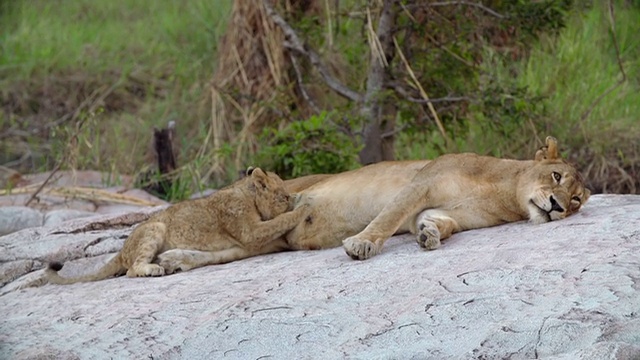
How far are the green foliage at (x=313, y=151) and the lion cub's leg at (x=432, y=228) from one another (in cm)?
281

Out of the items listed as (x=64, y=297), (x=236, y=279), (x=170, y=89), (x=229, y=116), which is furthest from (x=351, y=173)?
(x=170, y=89)

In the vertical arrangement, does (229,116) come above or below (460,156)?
below

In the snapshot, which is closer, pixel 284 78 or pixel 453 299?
pixel 453 299

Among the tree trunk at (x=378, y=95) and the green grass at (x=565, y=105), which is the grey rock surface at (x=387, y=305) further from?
the green grass at (x=565, y=105)

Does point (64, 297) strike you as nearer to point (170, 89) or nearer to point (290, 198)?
point (290, 198)

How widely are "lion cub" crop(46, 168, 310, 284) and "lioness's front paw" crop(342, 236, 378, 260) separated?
69cm

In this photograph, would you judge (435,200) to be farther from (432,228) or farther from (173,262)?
(173,262)

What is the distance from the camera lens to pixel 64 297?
228 inches

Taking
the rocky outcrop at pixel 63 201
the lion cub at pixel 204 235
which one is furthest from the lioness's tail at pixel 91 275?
the rocky outcrop at pixel 63 201

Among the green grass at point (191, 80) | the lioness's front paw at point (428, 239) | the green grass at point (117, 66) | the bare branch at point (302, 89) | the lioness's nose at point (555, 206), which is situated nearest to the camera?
the lioness's front paw at point (428, 239)

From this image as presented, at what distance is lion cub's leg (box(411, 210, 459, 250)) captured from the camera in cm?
555

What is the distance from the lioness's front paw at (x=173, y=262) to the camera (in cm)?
607

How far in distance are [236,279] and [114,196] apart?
12.9ft

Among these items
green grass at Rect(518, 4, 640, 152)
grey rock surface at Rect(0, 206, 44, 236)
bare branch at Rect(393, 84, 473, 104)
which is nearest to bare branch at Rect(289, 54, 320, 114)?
bare branch at Rect(393, 84, 473, 104)
